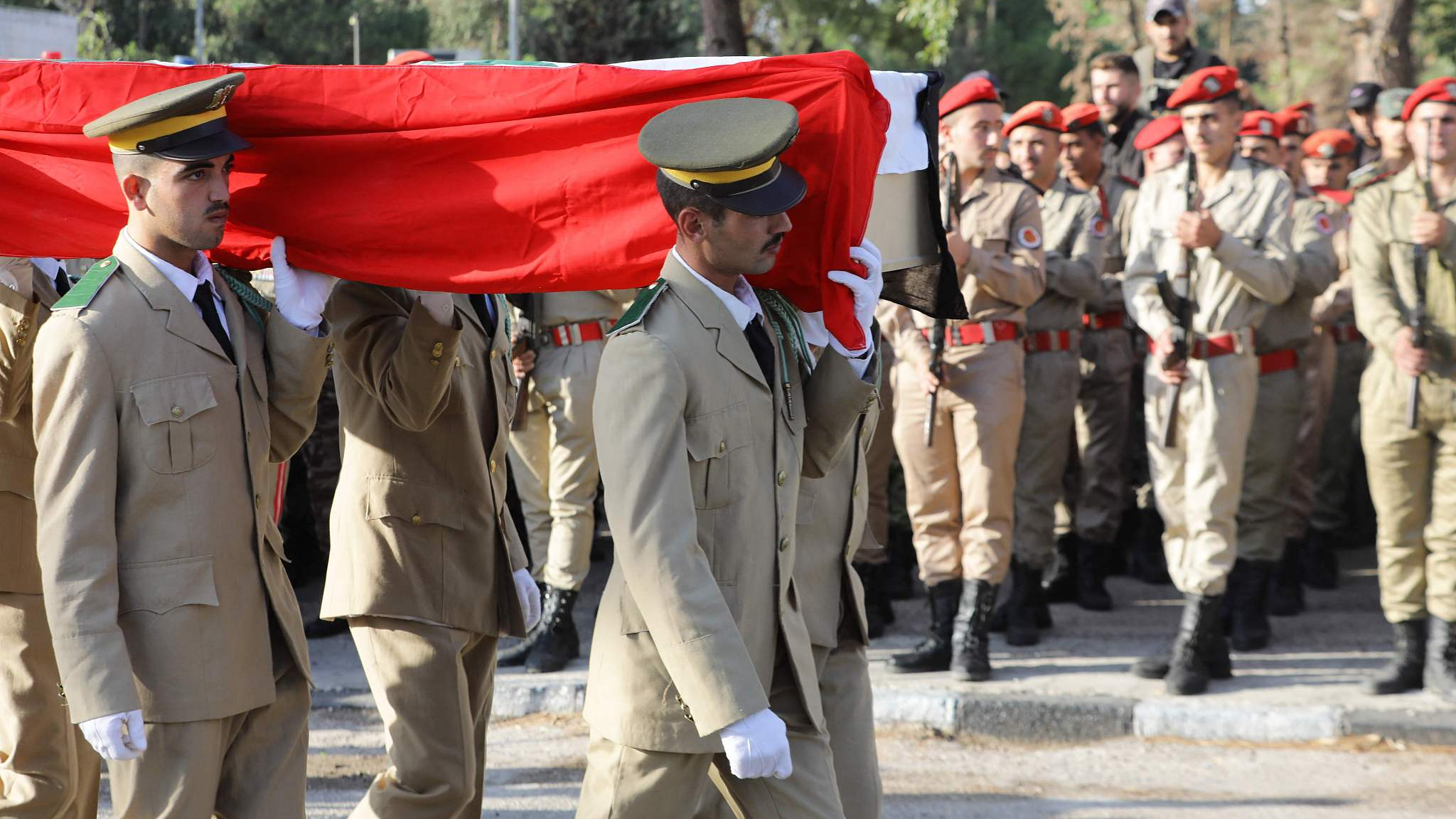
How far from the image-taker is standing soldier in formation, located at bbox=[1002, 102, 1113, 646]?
732 cm

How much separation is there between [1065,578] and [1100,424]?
A: 809mm

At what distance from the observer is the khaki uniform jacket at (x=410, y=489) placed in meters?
3.91

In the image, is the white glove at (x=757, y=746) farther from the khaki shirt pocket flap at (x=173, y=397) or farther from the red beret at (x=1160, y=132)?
the red beret at (x=1160, y=132)

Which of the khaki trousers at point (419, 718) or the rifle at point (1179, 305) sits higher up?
the rifle at point (1179, 305)

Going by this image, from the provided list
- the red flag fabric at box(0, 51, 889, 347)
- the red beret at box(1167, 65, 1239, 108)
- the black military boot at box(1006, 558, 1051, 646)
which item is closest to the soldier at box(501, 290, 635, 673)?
the black military boot at box(1006, 558, 1051, 646)

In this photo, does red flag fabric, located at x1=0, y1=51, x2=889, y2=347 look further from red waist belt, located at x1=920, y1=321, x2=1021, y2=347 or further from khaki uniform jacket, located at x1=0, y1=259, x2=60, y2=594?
red waist belt, located at x1=920, y1=321, x2=1021, y2=347

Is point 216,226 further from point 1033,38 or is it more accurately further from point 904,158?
point 1033,38

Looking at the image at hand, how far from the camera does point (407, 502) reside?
13.0ft

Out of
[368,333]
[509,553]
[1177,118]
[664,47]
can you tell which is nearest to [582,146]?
[368,333]

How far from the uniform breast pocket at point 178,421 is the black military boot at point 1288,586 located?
591cm

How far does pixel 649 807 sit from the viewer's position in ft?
10.00

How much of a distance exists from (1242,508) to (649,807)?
4.98 meters

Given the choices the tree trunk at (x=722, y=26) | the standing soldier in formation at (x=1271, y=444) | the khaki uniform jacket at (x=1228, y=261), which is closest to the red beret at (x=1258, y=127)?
the standing soldier in formation at (x=1271, y=444)

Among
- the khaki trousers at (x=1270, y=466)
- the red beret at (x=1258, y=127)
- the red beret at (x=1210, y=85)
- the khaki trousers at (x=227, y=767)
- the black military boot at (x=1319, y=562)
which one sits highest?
the red beret at (x=1210, y=85)
